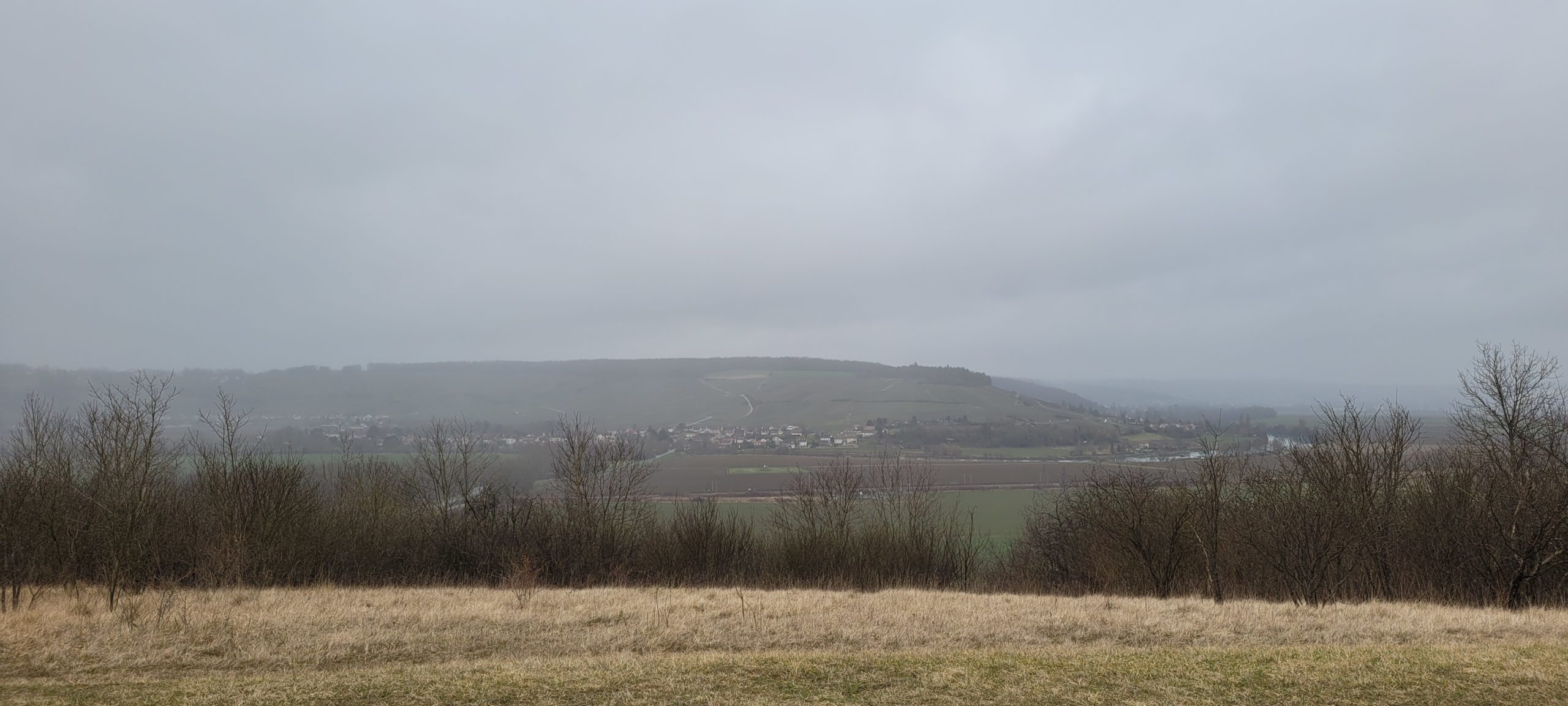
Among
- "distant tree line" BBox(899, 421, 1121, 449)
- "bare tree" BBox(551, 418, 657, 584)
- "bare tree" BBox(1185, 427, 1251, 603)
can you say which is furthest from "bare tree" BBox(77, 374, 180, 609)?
"distant tree line" BBox(899, 421, 1121, 449)

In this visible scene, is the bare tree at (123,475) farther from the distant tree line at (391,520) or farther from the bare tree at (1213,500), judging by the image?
the bare tree at (1213,500)

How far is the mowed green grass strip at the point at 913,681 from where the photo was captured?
8.73 metres

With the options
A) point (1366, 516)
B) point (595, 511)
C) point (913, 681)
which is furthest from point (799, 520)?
point (913, 681)

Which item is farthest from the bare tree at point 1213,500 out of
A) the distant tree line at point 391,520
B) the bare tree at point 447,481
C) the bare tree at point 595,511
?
the bare tree at point 447,481

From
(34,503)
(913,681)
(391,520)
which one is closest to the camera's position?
(913,681)

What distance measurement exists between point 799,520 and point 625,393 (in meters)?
129

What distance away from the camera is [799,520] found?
111ft

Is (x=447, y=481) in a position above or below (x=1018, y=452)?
above

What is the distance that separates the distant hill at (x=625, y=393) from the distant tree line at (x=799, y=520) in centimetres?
8138

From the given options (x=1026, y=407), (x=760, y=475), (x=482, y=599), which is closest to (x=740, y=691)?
(x=482, y=599)

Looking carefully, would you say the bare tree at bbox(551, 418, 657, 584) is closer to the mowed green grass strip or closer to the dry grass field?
the dry grass field

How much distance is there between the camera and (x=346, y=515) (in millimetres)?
30203

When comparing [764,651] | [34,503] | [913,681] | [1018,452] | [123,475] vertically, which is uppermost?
[123,475]

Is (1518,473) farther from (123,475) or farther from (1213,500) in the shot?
(123,475)
